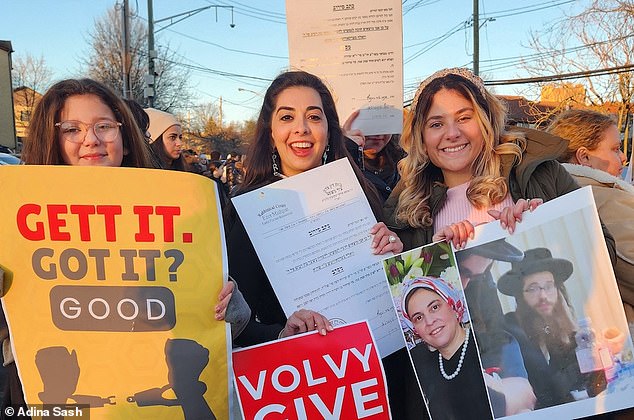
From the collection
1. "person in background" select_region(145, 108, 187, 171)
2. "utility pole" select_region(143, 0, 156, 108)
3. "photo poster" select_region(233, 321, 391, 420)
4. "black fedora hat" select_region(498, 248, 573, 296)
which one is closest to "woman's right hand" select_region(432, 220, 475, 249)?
"black fedora hat" select_region(498, 248, 573, 296)

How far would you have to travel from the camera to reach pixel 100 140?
1.86m

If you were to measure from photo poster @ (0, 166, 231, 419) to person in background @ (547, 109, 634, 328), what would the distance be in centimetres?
154

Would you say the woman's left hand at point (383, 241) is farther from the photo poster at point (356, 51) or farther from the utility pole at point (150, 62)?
the utility pole at point (150, 62)

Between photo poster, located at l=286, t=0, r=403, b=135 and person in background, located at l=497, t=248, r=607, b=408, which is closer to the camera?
person in background, located at l=497, t=248, r=607, b=408

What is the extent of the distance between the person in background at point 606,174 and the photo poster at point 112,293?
1539 mm

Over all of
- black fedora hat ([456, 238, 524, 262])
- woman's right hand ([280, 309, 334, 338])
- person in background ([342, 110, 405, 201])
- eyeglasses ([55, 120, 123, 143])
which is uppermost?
person in background ([342, 110, 405, 201])

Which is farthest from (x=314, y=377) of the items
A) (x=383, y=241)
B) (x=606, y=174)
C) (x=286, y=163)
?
(x=606, y=174)

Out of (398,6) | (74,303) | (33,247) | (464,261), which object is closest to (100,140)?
(33,247)

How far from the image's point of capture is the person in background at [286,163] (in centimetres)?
200

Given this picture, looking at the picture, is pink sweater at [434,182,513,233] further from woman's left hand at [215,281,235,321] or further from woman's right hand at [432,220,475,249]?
woman's left hand at [215,281,235,321]

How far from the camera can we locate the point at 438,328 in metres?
1.66

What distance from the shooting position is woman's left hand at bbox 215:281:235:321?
1.57 m

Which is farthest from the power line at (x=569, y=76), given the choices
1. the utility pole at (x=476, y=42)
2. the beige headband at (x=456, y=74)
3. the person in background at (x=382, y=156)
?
the beige headband at (x=456, y=74)

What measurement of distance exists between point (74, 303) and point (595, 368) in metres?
1.65
